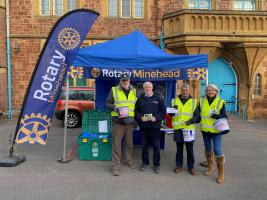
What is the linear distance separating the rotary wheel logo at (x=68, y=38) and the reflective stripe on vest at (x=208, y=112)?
2.85 m

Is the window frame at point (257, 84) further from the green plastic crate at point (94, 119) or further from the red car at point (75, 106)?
the green plastic crate at point (94, 119)

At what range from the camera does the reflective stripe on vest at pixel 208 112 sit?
558 cm

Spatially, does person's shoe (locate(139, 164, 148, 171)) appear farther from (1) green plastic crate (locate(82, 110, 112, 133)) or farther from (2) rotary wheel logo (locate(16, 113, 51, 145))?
(2) rotary wheel logo (locate(16, 113, 51, 145))

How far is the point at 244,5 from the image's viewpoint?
16062 mm

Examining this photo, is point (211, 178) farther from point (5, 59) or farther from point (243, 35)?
point (5, 59)

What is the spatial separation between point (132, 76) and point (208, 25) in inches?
327

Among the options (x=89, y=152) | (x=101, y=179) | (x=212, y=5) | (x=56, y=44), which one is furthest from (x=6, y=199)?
(x=212, y=5)

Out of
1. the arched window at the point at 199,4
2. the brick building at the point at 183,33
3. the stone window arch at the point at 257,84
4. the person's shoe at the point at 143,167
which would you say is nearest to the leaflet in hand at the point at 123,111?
the person's shoe at the point at 143,167

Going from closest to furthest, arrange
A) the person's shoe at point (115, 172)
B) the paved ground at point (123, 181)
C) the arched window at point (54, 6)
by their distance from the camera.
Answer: the paved ground at point (123, 181) → the person's shoe at point (115, 172) → the arched window at point (54, 6)

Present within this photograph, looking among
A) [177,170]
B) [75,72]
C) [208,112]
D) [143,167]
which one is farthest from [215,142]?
[75,72]

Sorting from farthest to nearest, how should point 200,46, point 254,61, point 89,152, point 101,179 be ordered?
point 254,61
point 200,46
point 89,152
point 101,179

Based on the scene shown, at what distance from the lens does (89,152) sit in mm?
6867

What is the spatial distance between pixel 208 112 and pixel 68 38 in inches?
124

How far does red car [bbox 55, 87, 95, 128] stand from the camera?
468 inches
